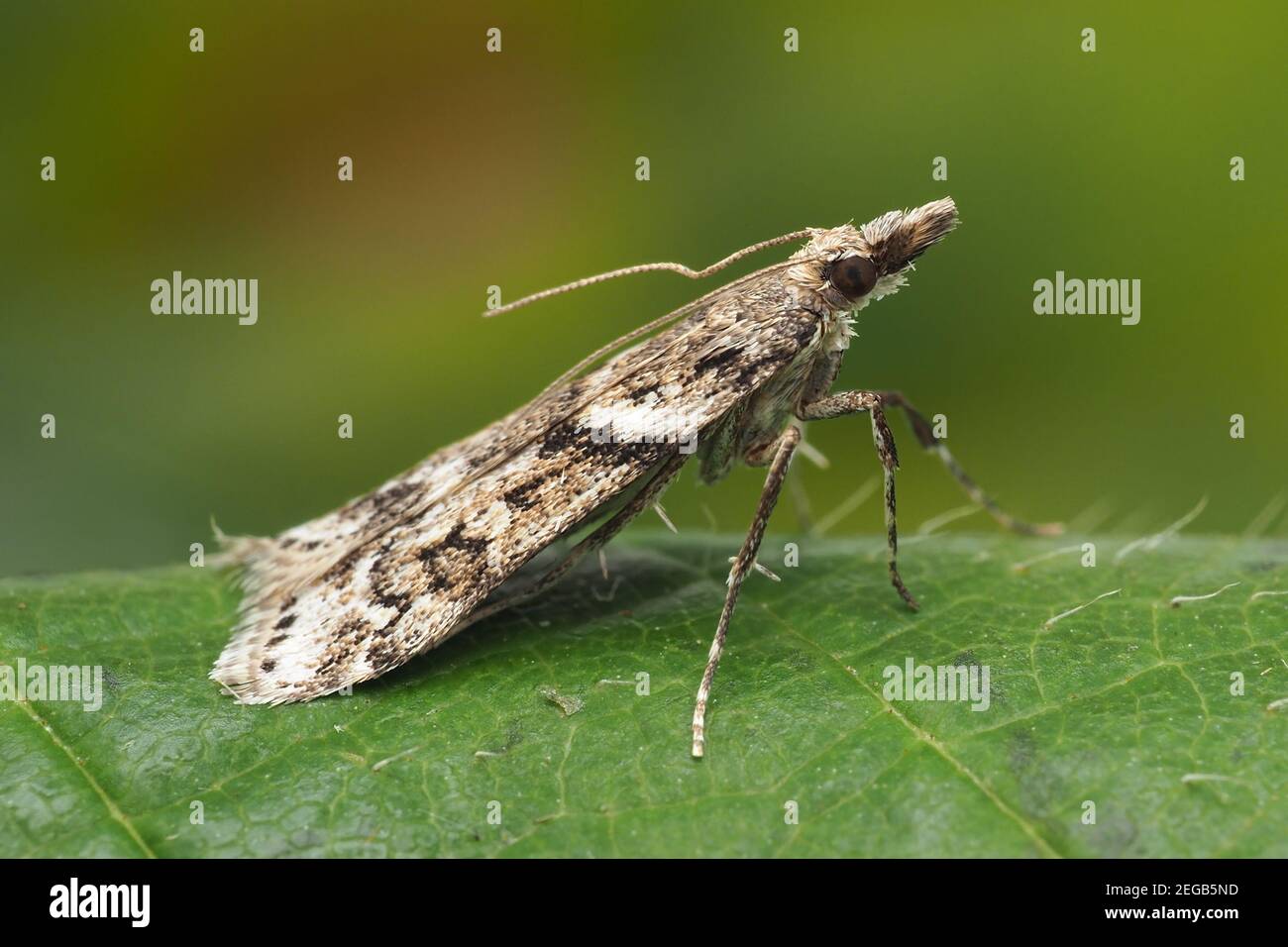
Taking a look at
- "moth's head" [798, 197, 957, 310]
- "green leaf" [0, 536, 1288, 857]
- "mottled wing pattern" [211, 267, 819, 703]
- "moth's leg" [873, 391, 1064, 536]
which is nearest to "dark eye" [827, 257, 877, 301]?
"moth's head" [798, 197, 957, 310]

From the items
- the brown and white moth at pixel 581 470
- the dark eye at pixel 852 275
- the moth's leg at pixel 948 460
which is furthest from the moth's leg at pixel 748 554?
the moth's leg at pixel 948 460

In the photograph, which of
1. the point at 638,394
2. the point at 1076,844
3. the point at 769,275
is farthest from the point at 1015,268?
the point at 1076,844

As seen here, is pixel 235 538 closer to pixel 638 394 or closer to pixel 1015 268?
pixel 638 394

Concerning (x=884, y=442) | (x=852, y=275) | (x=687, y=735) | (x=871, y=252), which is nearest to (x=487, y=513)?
(x=687, y=735)

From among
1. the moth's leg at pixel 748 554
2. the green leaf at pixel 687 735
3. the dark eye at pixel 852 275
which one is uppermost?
the dark eye at pixel 852 275

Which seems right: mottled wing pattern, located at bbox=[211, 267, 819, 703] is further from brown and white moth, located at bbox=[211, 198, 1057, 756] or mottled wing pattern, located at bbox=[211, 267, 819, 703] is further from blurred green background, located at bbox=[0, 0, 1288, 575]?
blurred green background, located at bbox=[0, 0, 1288, 575]

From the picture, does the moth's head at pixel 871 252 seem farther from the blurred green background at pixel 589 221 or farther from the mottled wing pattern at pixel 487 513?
the blurred green background at pixel 589 221
